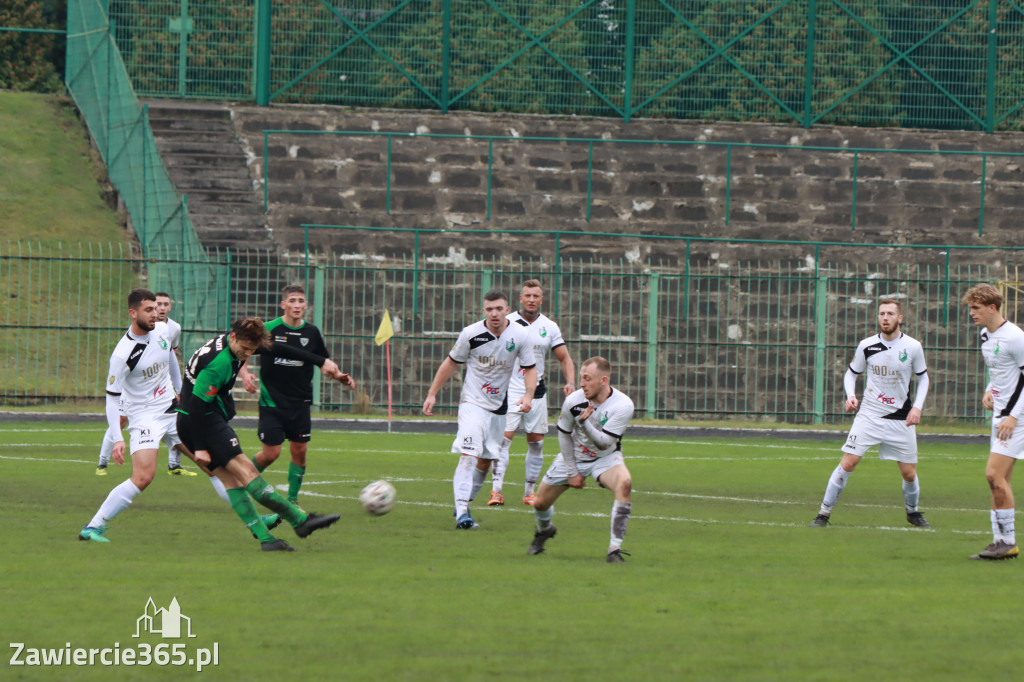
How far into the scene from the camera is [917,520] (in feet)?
40.8

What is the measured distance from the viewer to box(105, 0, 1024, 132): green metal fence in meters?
30.7

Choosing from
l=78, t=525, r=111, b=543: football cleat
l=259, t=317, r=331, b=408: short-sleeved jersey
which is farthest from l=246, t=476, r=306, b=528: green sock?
l=259, t=317, r=331, b=408: short-sleeved jersey

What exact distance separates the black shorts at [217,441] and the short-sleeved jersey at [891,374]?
20.3 feet

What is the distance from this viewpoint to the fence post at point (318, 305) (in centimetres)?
2417

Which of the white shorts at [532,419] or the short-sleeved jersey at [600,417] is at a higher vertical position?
the short-sleeved jersey at [600,417]

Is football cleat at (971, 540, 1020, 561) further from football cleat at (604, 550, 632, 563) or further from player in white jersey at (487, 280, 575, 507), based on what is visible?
player in white jersey at (487, 280, 575, 507)

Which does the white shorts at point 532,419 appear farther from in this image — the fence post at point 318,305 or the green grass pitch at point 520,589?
the fence post at point 318,305

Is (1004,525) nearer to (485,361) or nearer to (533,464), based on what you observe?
(485,361)

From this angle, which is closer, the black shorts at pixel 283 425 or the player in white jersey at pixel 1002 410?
the player in white jersey at pixel 1002 410

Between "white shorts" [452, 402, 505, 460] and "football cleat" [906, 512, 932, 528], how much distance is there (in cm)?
393

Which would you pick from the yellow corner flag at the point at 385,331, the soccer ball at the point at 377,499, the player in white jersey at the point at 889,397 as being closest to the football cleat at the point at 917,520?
the player in white jersey at the point at 889,397

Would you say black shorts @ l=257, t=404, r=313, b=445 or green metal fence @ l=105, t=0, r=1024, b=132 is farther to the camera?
green metal fence @ l=105, t=0, r=1024, b=132

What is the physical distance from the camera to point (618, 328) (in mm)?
24953

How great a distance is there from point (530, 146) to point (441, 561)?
20829mm
